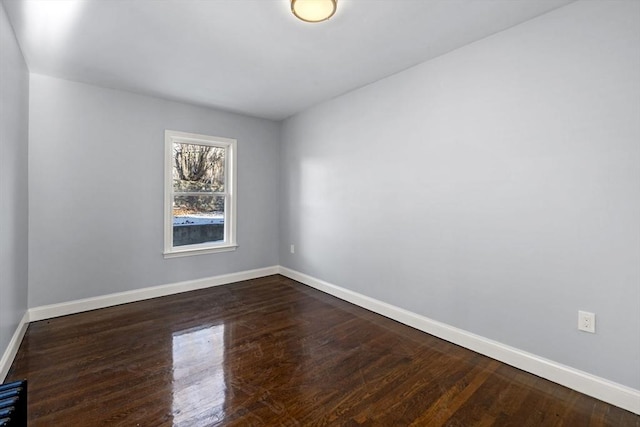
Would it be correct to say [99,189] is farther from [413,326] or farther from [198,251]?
[413,326]

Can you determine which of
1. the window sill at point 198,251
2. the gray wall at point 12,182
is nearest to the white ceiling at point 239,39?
the gray wall at point 12,182

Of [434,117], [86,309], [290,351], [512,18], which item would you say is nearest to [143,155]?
[86,309]

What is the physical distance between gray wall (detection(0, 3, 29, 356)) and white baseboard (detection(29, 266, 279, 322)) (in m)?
0.25

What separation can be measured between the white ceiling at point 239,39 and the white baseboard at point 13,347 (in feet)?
7.64

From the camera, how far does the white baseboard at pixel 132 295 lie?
2.97 meters

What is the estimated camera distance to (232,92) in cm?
340

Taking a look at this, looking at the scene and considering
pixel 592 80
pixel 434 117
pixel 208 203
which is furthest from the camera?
pixel 208 203

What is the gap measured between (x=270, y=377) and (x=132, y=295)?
7.67 feet

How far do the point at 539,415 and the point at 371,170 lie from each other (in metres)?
2.34

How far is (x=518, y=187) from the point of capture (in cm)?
215

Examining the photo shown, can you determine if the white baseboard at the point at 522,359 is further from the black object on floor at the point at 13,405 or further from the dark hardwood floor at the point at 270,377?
the black object on floor at the point at 13,405

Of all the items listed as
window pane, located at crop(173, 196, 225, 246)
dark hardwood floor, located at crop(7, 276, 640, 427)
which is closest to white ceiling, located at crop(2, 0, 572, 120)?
window pane, located at crop(173, 196, 225, 246)

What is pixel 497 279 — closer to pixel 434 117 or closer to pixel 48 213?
pixel 434 117

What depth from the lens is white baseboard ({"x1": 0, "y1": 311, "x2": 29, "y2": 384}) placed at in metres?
1.98
